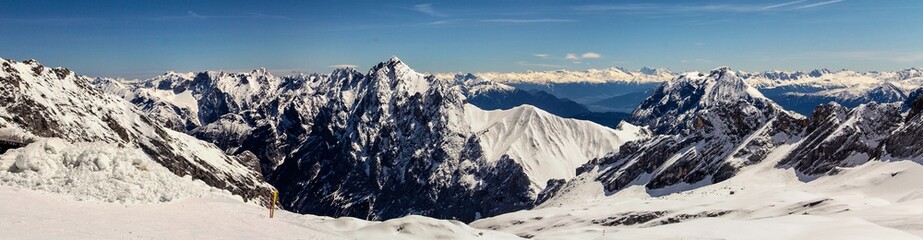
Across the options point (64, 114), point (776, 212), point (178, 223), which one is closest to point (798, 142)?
point (776, 212)

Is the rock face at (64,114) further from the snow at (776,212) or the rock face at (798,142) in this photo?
the rock face at (798,142)

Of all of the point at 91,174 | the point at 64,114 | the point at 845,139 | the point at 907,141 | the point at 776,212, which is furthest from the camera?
the point at 64,114

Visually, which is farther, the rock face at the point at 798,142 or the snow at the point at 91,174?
the rock face at the point at 798,142

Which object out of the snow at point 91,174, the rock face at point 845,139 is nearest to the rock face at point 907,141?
the rock face at point 845,139

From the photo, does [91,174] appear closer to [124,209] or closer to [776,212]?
[124,209]

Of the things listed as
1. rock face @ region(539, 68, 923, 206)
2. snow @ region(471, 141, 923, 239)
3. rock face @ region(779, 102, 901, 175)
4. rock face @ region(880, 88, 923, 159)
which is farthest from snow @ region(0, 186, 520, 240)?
rock face @ region(779, 102, 901, 175)

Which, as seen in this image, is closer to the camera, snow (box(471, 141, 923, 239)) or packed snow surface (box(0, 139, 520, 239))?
packed snow surface (box(0, 139, 520, 239))

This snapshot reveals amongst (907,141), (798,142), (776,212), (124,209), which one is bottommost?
(798,142)

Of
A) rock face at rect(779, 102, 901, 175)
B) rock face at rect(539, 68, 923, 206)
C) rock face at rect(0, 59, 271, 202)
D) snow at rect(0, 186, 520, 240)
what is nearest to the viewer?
snow at rect(0, 186, 520, 240)

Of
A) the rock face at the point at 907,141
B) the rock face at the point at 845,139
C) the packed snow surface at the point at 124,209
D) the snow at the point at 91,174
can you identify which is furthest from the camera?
the rock face at the point at 845,139

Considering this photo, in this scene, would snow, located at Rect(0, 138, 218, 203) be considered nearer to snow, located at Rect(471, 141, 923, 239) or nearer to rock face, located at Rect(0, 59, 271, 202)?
snow, located at Rect(471, 141, 923, 239)

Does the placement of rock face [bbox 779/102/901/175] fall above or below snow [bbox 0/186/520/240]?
below
